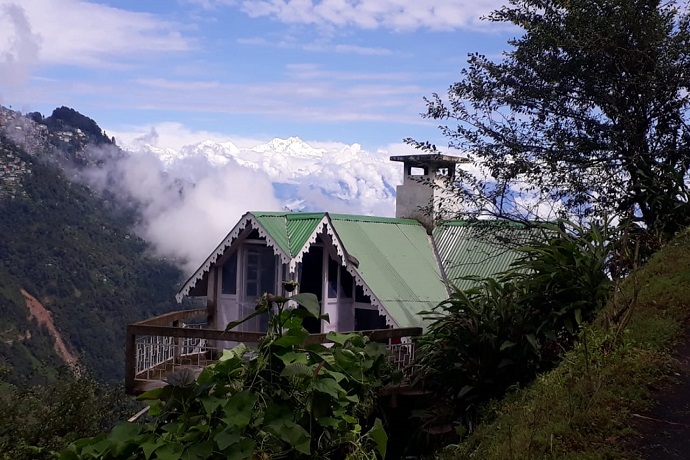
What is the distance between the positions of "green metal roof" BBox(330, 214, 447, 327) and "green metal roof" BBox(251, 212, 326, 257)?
691mm

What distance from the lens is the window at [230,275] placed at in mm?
16375

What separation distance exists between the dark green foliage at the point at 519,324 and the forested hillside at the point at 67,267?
182ft

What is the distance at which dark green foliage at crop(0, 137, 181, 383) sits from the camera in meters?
69.7

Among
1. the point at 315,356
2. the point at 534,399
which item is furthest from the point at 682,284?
the point at 315,356

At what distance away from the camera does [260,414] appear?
4.72 meters

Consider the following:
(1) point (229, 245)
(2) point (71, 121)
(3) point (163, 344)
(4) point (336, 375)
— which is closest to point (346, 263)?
(1) point (229, 245)

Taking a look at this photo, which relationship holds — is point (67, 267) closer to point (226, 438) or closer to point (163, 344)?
point (163, 344)

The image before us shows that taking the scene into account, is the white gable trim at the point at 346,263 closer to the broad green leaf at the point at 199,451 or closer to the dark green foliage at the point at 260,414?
the dark green foliage at the point at 260,414

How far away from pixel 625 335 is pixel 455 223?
42.7 ft

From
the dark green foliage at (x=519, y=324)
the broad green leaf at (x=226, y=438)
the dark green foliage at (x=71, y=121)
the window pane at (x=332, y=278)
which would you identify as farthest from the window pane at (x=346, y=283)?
the dark green foliage at (x=71, y=121)

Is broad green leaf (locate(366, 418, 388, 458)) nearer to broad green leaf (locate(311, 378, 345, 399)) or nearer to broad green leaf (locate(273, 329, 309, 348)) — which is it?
broad green leaf (locate(311, 378, 345, 399))

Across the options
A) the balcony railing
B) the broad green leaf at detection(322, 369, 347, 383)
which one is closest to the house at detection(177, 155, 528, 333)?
the balcony railing

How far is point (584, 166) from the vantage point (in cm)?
1091

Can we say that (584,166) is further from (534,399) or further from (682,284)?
(534,399)
